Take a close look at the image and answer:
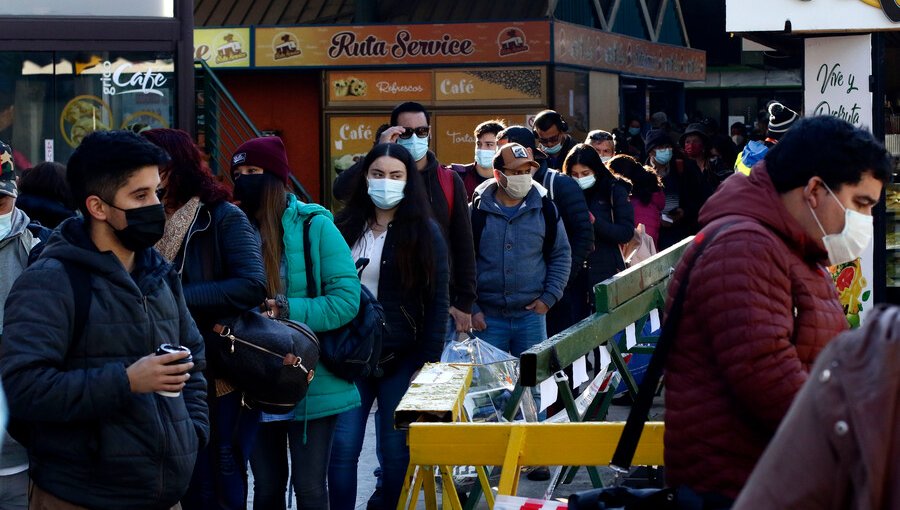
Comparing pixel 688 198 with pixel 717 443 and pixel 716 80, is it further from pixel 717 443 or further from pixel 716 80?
pixel 716 80

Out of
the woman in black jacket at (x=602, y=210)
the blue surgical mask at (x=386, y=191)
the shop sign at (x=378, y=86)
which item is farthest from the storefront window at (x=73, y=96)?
the shop sign at (x=378, y=86)

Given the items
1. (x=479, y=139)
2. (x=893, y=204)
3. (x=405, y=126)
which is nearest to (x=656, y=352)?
(x=405, y=126)

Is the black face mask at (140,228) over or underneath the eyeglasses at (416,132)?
underneath

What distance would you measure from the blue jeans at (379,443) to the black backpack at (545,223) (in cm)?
177

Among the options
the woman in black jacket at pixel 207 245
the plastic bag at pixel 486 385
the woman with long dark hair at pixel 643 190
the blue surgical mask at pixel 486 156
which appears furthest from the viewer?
the woman with long dark hair at pixel 643 190

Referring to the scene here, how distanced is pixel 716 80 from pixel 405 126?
28.6m

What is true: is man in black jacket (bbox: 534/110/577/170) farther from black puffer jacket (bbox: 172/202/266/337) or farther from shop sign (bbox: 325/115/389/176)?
shop sign (bbox: 325/115/389/176)

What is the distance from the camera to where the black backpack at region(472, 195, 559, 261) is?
770 cm

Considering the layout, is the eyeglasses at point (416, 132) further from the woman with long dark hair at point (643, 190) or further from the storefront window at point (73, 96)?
the woman with long dark hair at point (643, 190)

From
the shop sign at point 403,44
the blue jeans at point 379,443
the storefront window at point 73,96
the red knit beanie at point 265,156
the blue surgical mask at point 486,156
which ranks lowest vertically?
the blue jeans at point 379,443

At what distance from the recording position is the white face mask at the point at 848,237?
10.6 ft

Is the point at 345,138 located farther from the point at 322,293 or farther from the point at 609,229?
the point at 322,293

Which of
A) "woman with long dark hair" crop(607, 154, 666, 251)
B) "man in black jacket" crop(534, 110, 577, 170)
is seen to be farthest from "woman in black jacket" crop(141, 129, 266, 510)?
"woman with long dark hair" crop(607, 154, 666, 251)

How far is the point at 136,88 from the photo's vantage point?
9680mm
